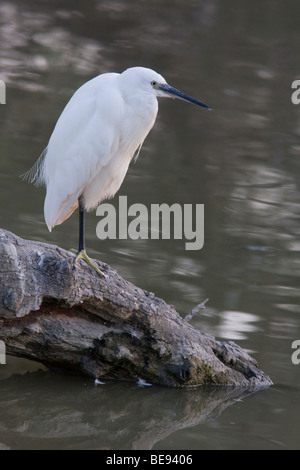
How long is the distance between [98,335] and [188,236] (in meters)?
3.28

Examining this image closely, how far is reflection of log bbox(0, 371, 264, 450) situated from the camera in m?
4.16

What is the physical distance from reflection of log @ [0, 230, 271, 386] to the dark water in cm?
14

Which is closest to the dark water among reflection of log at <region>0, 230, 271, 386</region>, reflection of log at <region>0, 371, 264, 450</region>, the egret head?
reflection of log at <region>0, 371, 264, 450</region>

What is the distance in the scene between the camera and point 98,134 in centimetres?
466

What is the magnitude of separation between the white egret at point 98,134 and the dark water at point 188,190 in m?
0.86

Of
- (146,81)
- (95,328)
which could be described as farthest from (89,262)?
(146,81)

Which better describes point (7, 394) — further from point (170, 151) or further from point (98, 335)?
point (170, 151)

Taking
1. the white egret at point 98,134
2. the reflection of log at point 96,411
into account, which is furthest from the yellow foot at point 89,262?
the reflection of log at point 96,411

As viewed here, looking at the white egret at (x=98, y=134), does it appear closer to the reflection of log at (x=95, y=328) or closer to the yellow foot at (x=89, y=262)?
the yellow foot at (x=89, y=262)

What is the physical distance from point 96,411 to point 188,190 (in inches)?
171

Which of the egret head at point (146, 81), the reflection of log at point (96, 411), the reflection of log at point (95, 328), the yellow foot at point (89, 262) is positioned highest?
the egret head at point (146, 81)

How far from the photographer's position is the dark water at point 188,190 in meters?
4.46

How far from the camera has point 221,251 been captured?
726cm

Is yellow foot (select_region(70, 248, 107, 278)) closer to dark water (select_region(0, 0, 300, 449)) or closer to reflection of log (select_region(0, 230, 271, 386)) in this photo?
reflection of log (select_region(0, 230, 271, 386))
